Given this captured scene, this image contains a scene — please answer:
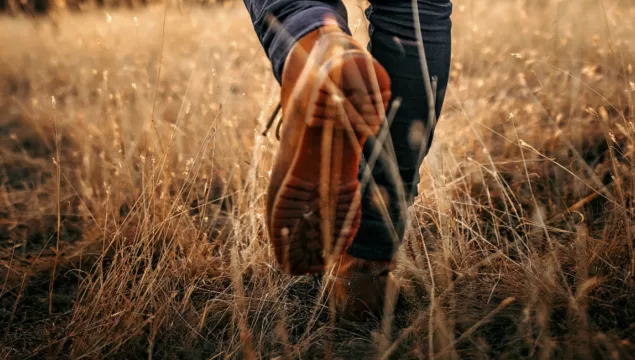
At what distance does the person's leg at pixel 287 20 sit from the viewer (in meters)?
0.97

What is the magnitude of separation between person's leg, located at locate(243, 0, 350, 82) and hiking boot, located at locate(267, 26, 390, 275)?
3 centimetres

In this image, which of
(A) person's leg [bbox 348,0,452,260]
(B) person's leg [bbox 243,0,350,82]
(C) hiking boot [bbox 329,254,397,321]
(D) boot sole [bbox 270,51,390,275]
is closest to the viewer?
(D) boot sole [bbox 270,51,390,275]

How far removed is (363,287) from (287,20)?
581 millimetres

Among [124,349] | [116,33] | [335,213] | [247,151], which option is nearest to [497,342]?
[335,213]

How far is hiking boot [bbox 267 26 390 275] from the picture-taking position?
87 cm

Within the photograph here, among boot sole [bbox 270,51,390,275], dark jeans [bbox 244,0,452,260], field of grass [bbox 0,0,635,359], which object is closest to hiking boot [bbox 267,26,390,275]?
boot sole [bbox 270,51,390,275]

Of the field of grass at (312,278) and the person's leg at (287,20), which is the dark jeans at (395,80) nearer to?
the person's leg at (287,20)


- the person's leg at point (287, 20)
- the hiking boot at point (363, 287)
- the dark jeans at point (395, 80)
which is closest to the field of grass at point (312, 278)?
the hiking boot at point (363, 287)

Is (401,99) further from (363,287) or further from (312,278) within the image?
(312,278)

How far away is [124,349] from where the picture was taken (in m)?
1.14

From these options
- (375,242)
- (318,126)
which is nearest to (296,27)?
(318,126)

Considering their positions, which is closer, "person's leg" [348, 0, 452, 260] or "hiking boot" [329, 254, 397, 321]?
"person's leg" [348, 0, 452, 260]

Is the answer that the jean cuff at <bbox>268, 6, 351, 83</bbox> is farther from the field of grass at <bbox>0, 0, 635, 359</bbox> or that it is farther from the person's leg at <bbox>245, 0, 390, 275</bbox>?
the field of grass at <bbox>0, 0, 635, 359</bbox>

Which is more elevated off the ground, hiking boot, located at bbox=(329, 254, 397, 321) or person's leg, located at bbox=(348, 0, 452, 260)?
person's leg, located at bbox=(348, 0, 452, 260)
